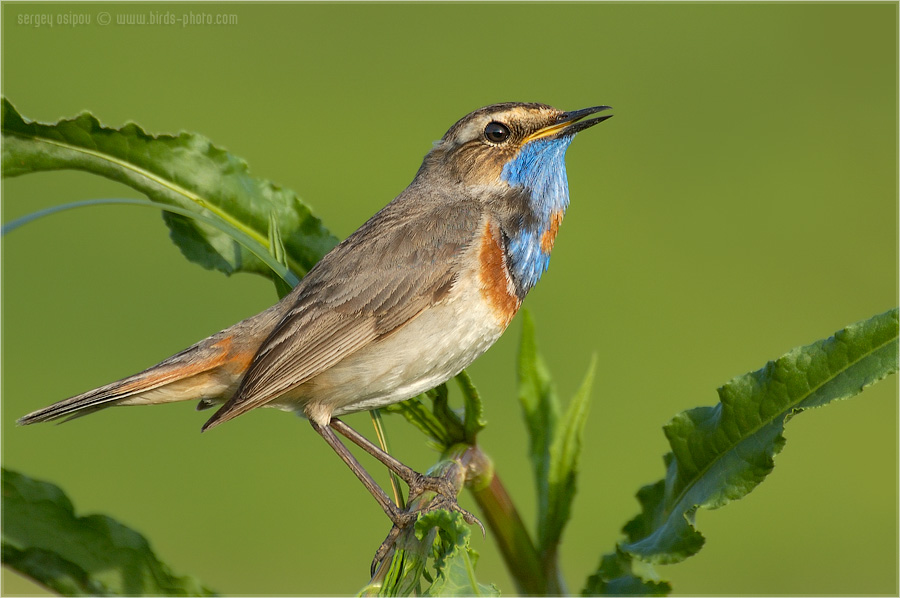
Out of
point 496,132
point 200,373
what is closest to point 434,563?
point 200,373

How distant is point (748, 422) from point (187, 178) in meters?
1.91

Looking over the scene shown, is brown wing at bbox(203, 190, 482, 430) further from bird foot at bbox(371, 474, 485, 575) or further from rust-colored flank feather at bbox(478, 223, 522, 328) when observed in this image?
bird foot at bbox(371, 474, 485, 575)

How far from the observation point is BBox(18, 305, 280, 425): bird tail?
3.14 m

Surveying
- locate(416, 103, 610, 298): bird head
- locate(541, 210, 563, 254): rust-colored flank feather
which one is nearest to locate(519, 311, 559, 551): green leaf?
locate(416, 103, 610, 298): bird head

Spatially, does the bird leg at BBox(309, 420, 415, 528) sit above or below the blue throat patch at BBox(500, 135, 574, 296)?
below

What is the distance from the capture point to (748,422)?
2348 mm

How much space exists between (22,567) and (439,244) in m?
1.76

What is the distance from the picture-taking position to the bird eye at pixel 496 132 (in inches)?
139

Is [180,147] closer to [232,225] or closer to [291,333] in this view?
[232,225]

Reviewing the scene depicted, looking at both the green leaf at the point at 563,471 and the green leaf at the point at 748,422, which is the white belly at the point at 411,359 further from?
the green leaf at the point at 748,422

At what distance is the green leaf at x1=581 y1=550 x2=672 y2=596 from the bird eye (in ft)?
5.68

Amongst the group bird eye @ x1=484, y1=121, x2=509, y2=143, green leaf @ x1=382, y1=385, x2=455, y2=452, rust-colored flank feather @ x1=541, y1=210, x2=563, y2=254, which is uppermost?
bird eye @ x1=484, y1=121, x2=509, y2=143

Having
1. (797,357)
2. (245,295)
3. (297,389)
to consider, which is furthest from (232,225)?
(245,295)

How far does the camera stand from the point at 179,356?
10.8 ft
